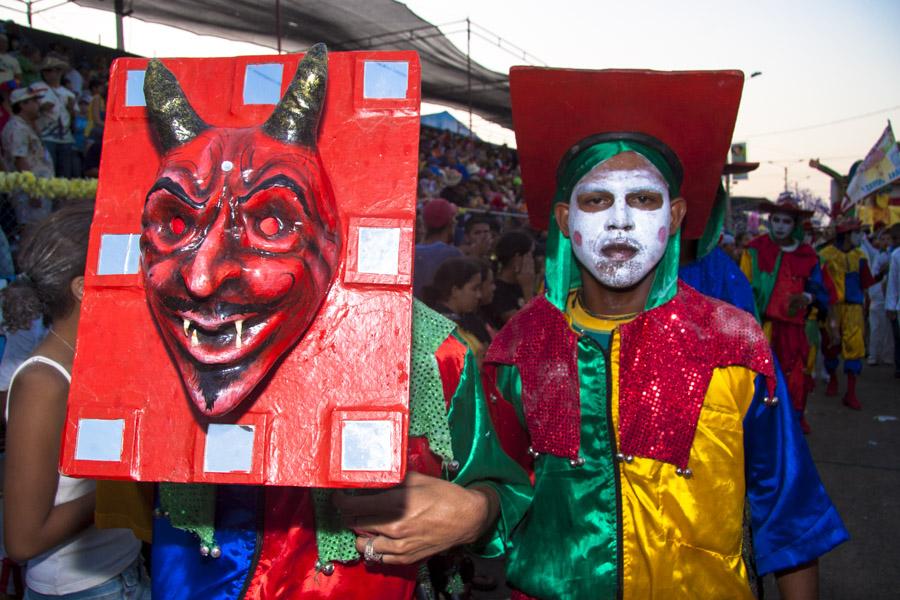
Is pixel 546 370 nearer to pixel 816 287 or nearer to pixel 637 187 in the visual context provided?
pixel 637 187

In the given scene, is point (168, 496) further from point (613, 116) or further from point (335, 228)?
point (613, 116)

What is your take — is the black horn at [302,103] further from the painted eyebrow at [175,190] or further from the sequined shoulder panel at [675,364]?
the sequined shoulder panel at [675,364]

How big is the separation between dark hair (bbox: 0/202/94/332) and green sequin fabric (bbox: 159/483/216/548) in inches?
35.4

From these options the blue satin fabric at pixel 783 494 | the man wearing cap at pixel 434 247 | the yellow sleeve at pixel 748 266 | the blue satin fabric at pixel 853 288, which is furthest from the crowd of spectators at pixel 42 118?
the blue satin fabric at pixel 853 288

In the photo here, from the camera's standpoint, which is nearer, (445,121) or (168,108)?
(168,108)

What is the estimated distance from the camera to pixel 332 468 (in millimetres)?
1278

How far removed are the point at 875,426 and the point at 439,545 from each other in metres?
7.45

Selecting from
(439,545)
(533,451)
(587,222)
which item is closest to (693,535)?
(533,451)

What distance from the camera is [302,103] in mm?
1299

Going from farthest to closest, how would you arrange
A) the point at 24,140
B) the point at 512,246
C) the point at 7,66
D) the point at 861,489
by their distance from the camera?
the point at 7,66, the point at 24,140, the point at 512,246, the point at 861,489

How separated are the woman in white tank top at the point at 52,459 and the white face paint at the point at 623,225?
1.46 meters

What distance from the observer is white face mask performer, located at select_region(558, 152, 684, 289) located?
6.68ft

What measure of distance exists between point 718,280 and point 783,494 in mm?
1785

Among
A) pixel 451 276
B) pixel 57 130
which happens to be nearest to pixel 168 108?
pixel 451 276
